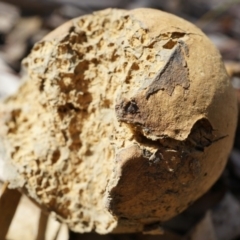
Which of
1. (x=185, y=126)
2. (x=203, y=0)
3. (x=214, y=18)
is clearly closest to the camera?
(x=185, y=126)

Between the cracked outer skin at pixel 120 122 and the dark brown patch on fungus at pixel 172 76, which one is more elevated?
the dark brown patch on fungus at pixel 172 76

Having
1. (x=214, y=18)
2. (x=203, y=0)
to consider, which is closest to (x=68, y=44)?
(x=214, y=18)

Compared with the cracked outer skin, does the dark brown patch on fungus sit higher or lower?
higher

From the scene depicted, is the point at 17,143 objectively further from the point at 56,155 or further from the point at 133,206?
the point at 133,206

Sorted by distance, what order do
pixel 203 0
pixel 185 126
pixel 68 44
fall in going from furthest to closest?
pixel 203 0, pixel 68 44, pixel 185 126

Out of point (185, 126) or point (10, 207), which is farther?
point (10, 207)

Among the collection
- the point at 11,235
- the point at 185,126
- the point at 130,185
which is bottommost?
the point at 11,235

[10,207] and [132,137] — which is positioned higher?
[132,137]

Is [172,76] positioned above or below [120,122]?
above
